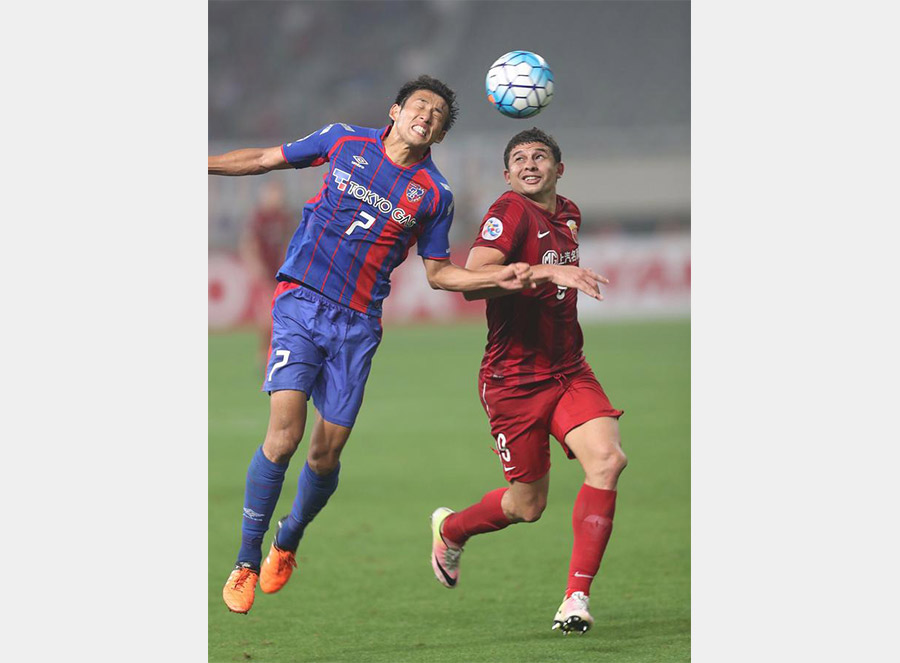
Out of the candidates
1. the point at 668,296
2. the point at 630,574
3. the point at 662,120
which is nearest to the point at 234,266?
the point at 668,296

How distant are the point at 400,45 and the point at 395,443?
2289 cm

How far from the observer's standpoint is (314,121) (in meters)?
30.0

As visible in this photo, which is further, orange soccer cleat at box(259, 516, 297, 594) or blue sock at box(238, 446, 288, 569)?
orange soccer cleat at box(259, 516, 297, 594)

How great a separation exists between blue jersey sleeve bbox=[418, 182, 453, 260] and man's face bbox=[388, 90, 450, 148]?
0.25 m

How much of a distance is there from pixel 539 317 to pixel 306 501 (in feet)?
4.87

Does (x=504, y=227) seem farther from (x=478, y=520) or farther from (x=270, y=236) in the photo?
(x=270, y=236)

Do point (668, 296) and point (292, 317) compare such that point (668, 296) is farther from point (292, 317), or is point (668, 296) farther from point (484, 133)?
point (292, 317)

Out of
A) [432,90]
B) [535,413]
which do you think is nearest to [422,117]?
[432,90]

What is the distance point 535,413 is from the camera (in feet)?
19.0

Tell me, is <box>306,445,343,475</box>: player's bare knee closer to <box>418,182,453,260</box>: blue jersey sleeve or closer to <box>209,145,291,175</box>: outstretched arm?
<box>418,182,453,260</box>: blue jersey sleeve

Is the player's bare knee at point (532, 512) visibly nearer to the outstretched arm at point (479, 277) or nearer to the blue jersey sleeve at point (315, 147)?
the outstretched arm at point (479, 277)

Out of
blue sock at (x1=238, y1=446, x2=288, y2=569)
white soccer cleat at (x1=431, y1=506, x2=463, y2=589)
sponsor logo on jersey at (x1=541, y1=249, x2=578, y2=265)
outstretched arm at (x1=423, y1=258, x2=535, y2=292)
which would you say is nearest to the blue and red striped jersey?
outstretched arm at (x1=423, y1=258, x2=535, y2=292)

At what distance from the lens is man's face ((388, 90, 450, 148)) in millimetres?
5539

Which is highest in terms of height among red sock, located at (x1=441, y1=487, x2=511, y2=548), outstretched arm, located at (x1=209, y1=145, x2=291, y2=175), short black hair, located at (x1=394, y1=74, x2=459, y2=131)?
short black hair, located at (x1=394, y1=74, x2=459, y2=131)
